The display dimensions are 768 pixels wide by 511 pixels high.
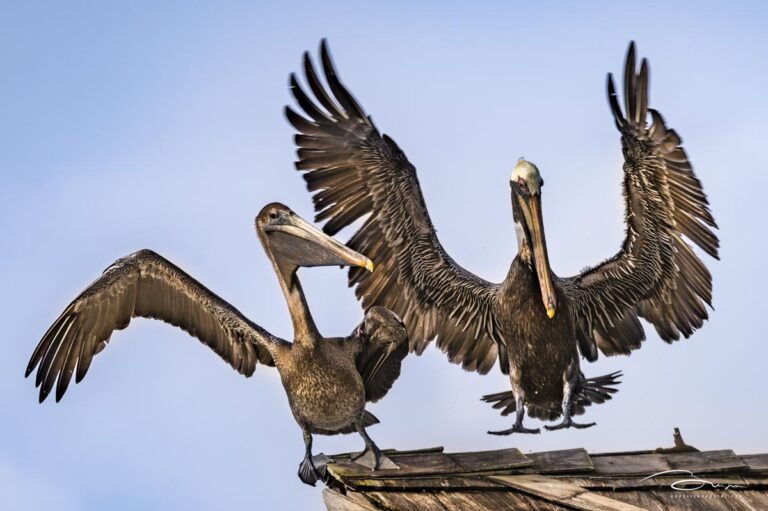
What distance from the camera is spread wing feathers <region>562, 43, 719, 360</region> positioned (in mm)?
11961

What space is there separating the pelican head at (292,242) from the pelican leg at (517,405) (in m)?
2.25

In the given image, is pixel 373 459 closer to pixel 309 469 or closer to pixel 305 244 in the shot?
pixel 309 469

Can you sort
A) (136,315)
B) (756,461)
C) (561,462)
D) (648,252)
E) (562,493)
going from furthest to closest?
(648,252), (136,315), (756,461), (561,462), (562,493)

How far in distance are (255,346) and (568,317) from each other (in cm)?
267

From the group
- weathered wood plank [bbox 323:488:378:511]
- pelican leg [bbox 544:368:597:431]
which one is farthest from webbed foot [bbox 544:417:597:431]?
weathered wood plank [bbox 323:488:378:511]

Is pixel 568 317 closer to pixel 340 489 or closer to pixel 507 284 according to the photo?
pixel 507 284

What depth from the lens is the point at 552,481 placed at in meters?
9.12

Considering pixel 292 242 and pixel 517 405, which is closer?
pixel 292 242

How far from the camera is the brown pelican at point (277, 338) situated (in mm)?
9383

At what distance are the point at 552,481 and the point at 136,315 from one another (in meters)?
3.33

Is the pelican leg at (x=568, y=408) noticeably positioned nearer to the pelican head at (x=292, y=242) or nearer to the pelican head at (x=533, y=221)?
the pelican head at (x=533, y=221)

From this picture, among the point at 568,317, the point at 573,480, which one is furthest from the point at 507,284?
the point at 573,480

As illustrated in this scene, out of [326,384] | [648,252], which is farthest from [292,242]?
[648,252]

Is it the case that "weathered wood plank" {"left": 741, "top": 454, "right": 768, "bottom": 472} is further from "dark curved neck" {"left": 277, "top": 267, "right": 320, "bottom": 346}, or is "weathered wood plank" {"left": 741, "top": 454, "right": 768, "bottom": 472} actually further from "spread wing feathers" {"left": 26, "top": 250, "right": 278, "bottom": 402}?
"spread wing feathers" {"left": 26, "top": 250, "right": 278, "bottom": 402}
